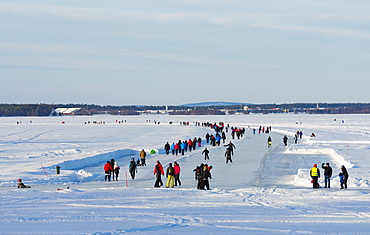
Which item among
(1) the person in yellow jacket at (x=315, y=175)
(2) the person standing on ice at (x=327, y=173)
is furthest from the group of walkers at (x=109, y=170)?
(2) the person standing on ice at (x=327, y=173)

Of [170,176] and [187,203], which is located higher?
[170,176]

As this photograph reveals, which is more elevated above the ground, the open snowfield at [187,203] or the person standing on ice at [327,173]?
the person standing on ice at [327,173]

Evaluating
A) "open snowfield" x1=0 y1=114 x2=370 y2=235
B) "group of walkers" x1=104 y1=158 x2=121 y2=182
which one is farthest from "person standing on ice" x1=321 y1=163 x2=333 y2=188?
"group of walkers" x1=104 y1=158 x2=121 y2=182

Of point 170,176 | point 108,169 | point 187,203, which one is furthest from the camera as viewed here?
point 108,169

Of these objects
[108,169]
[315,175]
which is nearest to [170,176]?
[108,169]

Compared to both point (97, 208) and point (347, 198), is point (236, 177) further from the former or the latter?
point (97, 208)

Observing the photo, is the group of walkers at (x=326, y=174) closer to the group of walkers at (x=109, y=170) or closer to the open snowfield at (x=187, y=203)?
the open snowfield at (x=187, y=203)

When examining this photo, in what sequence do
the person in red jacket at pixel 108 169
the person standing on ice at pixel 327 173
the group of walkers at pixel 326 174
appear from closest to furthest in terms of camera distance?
the group of walkers at pixel 326 174, the person standing on ice at pixel 327 173, the person in red jacket at pixel 108 169

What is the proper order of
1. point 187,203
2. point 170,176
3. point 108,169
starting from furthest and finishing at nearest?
point 108,169 → point 170,176 → point 187,203

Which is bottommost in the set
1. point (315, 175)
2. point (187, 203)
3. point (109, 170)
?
point (187, 203)

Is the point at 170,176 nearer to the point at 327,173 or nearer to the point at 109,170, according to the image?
the point at 109,170

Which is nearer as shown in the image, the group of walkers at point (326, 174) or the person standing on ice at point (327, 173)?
the group of walkers at point (326, 174)

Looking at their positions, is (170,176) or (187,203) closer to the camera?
(187,203)

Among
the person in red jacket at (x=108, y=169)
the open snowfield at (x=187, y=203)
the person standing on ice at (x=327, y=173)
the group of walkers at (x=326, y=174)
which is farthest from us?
the person in red jacket at (x=108, y=169)
